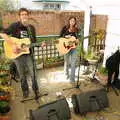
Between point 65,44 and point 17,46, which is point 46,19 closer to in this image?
point 65,44

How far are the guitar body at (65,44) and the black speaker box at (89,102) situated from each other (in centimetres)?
99

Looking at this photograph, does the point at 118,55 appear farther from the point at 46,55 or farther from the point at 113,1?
the point at 46,55

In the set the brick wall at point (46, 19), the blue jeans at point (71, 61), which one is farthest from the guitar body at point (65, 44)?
the brick wall at point (46, 19)

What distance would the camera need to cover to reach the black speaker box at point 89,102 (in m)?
3.14

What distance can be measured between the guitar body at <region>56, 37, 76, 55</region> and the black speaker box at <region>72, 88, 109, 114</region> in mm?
988

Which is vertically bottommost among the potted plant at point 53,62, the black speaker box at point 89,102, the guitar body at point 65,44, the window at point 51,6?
the black speaker box at point 89,102

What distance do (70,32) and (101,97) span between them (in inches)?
54.3

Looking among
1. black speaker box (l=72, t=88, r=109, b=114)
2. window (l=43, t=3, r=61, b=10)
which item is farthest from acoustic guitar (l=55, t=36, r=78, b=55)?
window (l=43, t=3, r=61, b=10)

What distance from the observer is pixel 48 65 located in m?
5.21

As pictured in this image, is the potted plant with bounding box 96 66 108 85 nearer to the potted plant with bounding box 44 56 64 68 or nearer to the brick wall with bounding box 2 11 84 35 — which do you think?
the potted plant with bounding box 44 56 64 68

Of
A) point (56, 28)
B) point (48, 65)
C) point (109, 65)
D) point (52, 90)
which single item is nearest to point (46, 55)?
point (48, 65)

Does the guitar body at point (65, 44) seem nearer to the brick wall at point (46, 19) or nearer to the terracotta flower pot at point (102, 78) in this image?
the terracotta flower pot at point (102, 78)

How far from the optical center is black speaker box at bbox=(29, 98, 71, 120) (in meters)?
2.75

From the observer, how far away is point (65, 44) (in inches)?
150
